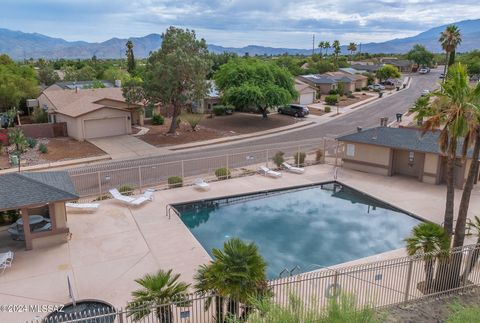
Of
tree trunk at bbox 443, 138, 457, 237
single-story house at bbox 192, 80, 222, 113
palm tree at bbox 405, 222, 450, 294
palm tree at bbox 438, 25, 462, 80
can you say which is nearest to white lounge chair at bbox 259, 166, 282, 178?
tree trunk at bbox 443, 138, 457, 237

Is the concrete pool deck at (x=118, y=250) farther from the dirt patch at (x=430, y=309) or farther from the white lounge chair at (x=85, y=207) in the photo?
the dirt patch at (x=430, y=309)

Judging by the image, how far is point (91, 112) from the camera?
4094 centimetres

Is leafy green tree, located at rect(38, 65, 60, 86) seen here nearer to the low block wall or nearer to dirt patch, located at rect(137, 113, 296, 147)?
dirt patch, located at rect(137, 113, 296, 147)

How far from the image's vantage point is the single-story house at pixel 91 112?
135ft

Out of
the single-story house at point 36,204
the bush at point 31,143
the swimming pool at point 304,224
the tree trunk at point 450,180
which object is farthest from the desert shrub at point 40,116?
the tree trunk at point 450,180

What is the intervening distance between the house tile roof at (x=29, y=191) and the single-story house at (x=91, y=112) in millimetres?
23399

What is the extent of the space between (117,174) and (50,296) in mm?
15760

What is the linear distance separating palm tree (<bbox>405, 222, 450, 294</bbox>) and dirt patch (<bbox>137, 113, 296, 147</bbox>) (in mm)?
29222

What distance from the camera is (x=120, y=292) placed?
1451 cm

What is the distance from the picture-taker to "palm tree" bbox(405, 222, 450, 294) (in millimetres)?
13859

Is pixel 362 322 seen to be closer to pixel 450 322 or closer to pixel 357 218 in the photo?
pixel 450 322

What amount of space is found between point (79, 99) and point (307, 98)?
36207mm

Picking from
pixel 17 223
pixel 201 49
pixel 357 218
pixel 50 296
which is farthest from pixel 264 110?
pixel 50 296

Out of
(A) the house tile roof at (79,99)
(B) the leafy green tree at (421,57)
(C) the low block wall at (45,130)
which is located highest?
(B) the leafy green tree at (421,57)
